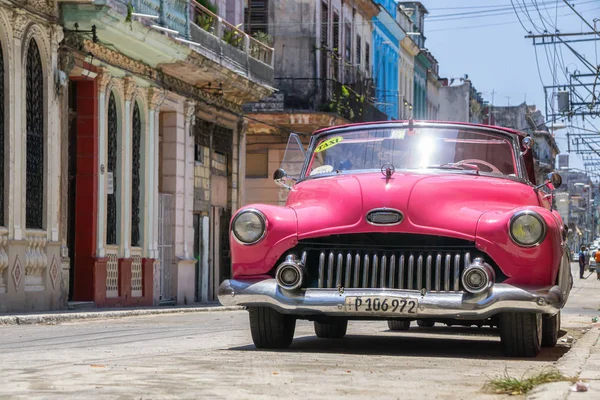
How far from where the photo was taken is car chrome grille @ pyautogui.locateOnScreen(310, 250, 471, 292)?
31.1ft

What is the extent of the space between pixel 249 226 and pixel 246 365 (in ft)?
5.69

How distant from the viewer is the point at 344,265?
9.72 metres

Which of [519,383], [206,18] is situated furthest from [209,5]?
[519,383]

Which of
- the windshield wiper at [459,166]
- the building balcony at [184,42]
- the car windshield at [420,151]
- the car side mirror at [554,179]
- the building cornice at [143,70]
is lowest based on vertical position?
the car side mirror at [554,179]

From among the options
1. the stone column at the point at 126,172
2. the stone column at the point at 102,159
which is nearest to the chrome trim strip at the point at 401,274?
the stone column at the point at 102,159

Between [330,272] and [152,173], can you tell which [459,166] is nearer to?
[330,272]

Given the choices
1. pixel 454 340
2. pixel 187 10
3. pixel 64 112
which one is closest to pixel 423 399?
pixel 454 340

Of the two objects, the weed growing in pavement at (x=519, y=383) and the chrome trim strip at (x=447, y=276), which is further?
the chrome trim strip at (x=447, y=276)

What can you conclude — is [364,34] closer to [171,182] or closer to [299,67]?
[299,67]

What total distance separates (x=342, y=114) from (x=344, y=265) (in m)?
29.4

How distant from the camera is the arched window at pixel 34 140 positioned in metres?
21.6

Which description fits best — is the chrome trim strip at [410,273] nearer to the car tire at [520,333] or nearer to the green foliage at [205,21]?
the car tire at [520,333]

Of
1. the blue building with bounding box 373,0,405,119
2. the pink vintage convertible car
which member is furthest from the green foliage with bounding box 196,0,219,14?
the pink vintage convertible car

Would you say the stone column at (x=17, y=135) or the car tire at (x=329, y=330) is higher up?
the stone column at (x=17, y=135)
